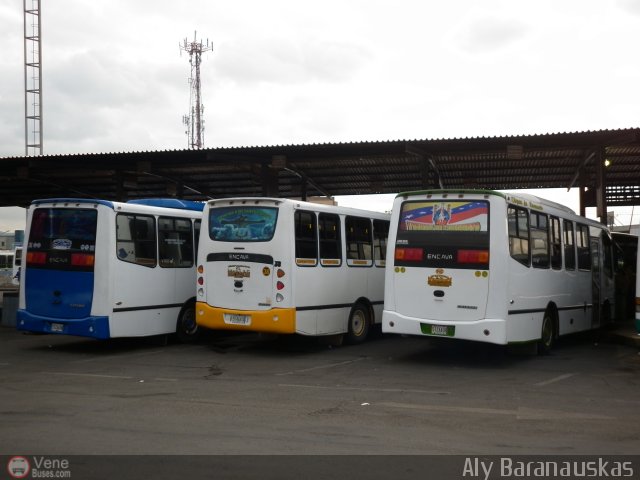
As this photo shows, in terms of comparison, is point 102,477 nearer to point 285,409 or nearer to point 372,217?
point 285,409

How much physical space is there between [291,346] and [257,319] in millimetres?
2063

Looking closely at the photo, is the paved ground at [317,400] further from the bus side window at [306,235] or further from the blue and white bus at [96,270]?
the bus side window at [306,235]

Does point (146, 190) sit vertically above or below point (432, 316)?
above

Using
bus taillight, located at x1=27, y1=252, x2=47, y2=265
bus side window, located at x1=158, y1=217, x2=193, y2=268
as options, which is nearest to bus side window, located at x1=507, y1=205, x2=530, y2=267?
bus side window, located at x1=158, y1=217, x2=193, y2=268

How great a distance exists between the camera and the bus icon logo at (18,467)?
18.8ft

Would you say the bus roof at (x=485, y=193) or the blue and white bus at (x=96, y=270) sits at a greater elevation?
the bus roof at (x=485, y=193)

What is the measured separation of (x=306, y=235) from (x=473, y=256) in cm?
329

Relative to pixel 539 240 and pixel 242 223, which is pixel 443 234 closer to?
pixel 539 240

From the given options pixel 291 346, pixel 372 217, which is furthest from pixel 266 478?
pixel 372 217

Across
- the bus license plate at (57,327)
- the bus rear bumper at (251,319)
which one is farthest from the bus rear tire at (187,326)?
the bus license plate at (57,327)

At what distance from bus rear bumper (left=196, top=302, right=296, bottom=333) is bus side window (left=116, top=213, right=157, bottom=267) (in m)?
1.54

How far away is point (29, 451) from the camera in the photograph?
640 centimetres

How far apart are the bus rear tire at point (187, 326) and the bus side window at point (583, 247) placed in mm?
7986

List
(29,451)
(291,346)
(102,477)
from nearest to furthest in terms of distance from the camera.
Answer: (102,477) → (29,451) → (291,346)
